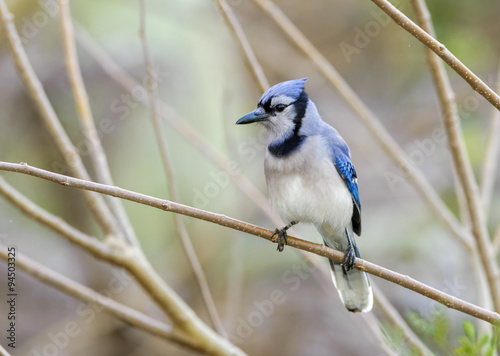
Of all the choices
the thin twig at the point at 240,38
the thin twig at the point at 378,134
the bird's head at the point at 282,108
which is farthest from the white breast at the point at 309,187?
the thin twig at the point at 240,38

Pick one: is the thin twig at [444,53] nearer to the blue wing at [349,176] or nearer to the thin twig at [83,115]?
the blue wing at [349,176]

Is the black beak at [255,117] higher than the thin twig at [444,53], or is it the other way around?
the thin twig at [444,53]

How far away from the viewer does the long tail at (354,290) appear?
97.4 inches

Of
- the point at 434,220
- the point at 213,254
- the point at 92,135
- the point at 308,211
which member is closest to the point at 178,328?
the point at 308,211

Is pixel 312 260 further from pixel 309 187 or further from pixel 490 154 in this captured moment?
pixel 490 154

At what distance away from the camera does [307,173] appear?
242cm

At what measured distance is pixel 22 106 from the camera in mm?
4559

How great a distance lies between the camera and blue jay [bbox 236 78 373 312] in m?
2.42

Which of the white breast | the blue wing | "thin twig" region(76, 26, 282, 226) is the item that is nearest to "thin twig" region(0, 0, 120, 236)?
"thin twig" region(76, 26, 282, 226)

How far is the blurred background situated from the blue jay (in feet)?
5.20

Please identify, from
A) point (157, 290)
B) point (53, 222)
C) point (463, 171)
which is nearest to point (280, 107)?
point (463, 171)

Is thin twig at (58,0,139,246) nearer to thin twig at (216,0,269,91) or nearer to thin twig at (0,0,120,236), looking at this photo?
thin twig at (0,0,120,236)

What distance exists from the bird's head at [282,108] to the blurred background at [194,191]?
5.25 feet

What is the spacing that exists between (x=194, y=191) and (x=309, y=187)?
211cm
